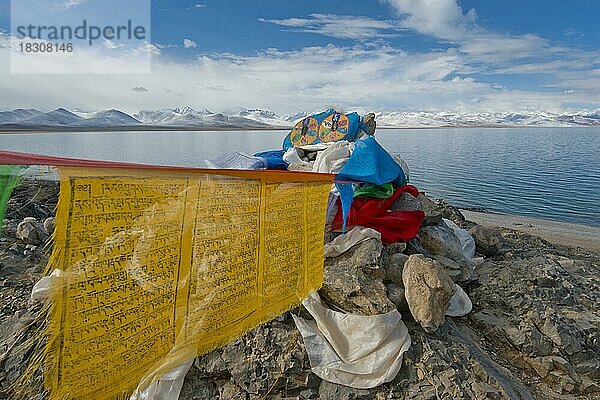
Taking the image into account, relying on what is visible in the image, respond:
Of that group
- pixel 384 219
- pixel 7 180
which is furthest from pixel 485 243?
pixel 7 180

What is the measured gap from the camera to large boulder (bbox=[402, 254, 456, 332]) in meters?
3.32

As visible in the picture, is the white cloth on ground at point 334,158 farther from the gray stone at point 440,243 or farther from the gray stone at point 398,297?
the gray stone at point 398,297

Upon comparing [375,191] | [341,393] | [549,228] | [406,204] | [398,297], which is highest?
[375,191]

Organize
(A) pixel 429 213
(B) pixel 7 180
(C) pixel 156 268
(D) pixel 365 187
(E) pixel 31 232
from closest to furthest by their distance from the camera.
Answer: (B) pixel 7 180 < (C) pixel 156 268 < (D) pixel 365 187 < (A) pixel 429 213 < (E) pixel 31 232

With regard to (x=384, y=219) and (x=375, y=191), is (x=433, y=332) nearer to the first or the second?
(x=384, y=219)

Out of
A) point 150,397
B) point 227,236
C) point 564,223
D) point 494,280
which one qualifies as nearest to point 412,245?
point 494,280

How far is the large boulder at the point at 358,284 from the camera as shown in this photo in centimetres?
334

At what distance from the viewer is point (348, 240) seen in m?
3.96

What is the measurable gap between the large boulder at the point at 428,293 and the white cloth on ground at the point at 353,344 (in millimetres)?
178

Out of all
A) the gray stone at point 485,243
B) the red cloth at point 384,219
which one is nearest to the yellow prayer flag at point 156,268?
the red cloth at point 384,219

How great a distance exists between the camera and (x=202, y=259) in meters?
2.36

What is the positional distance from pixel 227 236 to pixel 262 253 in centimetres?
38

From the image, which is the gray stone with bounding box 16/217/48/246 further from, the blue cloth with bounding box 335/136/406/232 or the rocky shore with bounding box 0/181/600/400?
the blue cloth with bounding box 335/136/406/232

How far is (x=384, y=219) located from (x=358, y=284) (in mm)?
981
